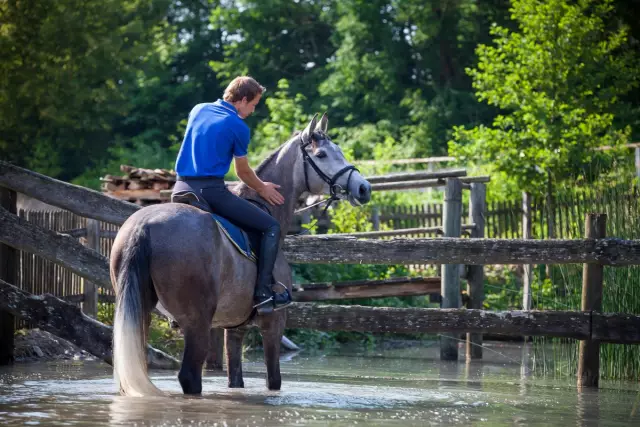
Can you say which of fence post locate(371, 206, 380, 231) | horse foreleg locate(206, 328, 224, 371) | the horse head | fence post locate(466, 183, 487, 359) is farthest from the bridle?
fence post locate(371, 206, 380, 231)

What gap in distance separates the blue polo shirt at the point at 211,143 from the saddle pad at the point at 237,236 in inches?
14.2

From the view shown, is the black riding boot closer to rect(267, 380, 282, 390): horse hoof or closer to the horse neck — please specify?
the horse neck

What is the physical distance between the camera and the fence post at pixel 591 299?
9938 millimetres

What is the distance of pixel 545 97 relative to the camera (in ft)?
65.8

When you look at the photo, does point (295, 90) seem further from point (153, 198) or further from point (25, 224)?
point (25, 224)

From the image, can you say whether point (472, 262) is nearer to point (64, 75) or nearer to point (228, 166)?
point (228, 166)

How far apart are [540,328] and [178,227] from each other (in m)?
4.27

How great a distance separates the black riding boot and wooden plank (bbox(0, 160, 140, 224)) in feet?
5.93

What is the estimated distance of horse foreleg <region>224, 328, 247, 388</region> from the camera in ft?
28.0

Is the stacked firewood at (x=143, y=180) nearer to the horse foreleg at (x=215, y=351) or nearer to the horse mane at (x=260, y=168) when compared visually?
the horse foreleg at (x=215, y=351)

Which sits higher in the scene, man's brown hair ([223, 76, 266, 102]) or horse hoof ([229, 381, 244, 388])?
man's brown hair ([223, 76, 266, 102])

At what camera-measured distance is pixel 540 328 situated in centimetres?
988

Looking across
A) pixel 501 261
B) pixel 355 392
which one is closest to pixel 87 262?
pixel 355 392

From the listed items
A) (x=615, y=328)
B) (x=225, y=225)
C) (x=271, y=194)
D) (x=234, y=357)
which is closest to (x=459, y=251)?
(x=615, y=328)
